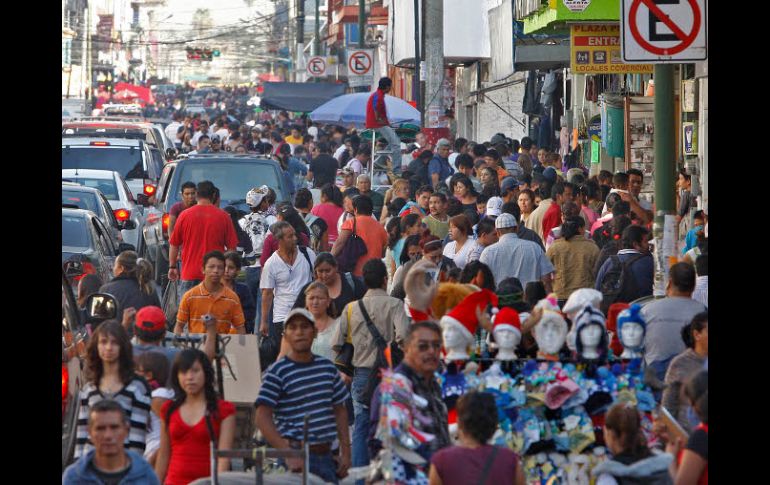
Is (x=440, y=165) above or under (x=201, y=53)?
under

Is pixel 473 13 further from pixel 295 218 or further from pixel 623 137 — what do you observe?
pixel 295 218

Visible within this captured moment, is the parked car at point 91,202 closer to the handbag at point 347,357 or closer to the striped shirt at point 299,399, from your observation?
the handbag at point 347,357

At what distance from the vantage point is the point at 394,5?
39.1 m

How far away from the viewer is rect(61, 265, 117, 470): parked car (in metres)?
7.23

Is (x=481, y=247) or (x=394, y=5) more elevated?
(x=394, y=5)

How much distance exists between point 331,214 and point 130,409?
7676mm

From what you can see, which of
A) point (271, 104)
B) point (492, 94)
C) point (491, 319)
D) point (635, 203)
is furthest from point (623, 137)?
point (271, 104)

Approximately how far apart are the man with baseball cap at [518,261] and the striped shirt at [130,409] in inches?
177

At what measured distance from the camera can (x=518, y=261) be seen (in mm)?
11891

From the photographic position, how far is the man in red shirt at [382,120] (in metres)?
23.2

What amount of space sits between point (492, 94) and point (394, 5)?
3.64 meters

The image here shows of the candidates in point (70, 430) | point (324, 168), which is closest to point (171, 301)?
point (70, 430)

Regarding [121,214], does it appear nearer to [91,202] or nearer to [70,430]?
[91,202]

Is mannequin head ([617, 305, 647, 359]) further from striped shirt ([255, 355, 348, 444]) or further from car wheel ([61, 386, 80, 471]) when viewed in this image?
car wheel ([61, 386, 80, 471])
